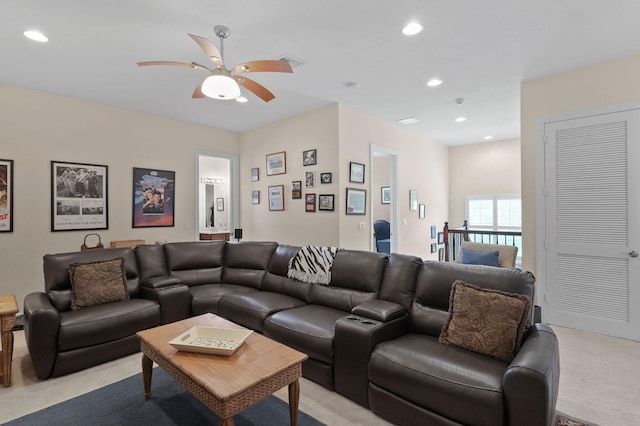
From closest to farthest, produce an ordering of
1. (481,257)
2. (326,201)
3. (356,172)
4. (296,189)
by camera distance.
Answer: (481,257)
(326,201)
(356,172)
(296,189)

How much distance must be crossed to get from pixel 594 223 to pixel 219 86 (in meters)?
4.11

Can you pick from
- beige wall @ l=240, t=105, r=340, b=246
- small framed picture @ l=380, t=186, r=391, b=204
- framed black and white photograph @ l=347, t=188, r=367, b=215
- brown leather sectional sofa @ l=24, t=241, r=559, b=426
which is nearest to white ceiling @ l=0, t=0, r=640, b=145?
beige wall @ l=240, t=105, r=340, b=246

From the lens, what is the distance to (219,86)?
96.1 inches

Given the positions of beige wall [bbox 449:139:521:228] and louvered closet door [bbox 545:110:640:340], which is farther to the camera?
beige wall [bbox 449:139:521:228]

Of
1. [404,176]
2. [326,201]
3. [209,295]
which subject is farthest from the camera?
[404,176]

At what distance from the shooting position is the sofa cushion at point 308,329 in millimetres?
2404

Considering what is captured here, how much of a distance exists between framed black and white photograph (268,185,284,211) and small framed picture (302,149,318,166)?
662mm

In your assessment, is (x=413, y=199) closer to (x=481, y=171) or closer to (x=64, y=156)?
(x=481, y=171)

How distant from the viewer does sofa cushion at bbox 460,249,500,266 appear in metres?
4.20

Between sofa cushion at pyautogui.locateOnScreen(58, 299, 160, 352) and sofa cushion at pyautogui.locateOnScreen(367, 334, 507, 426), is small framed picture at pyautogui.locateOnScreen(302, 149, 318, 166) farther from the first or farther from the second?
sofa cushion at pyautogui.locateOnScreen(367, 334, 507, 426)

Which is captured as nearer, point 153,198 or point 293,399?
point 293,399

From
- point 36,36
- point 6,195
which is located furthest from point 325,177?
point 6,195

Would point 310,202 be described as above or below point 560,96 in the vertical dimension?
below

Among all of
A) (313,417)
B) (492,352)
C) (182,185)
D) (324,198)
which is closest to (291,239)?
(324,198)
